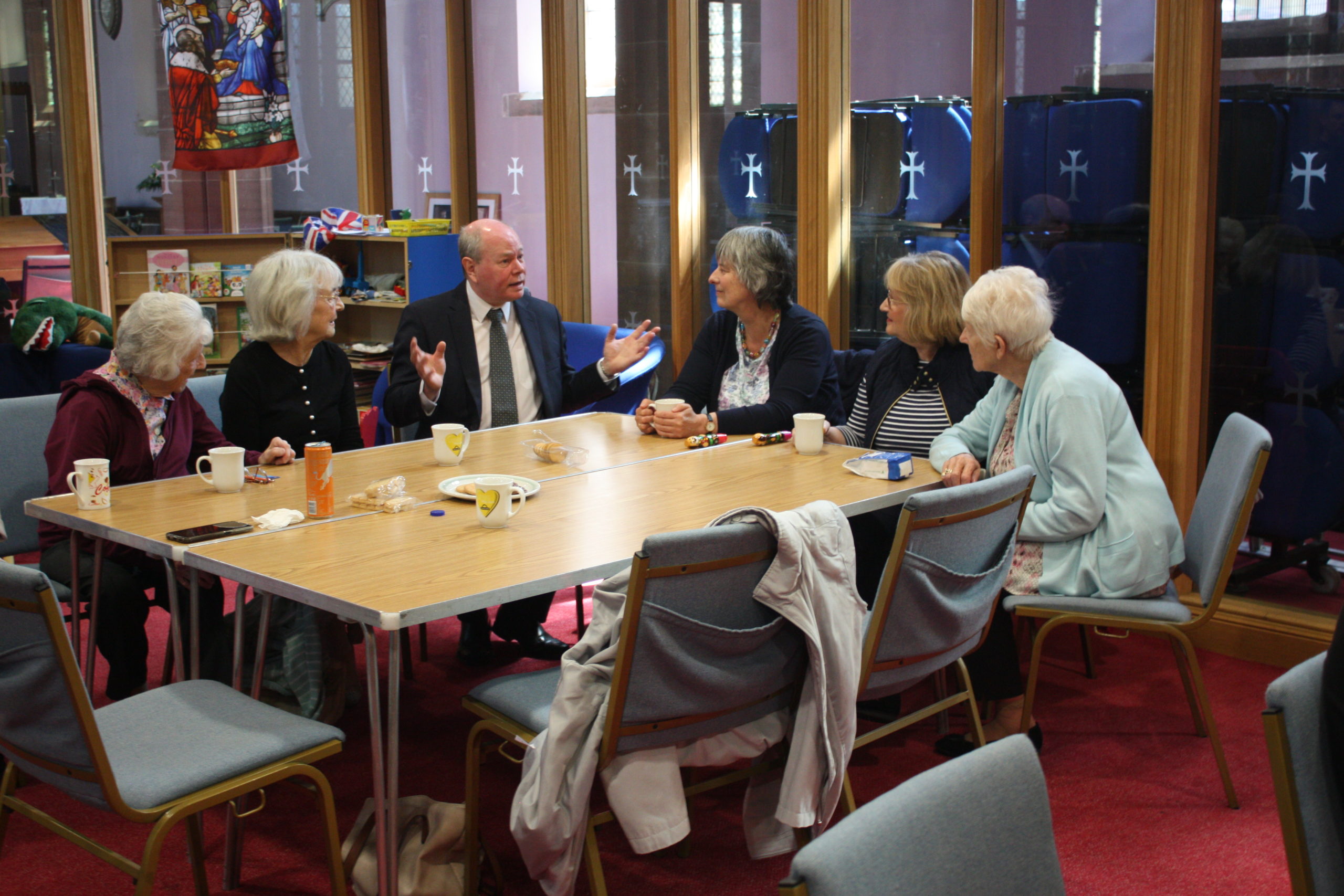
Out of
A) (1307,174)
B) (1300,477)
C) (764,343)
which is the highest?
(1307,174)

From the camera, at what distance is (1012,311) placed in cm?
314

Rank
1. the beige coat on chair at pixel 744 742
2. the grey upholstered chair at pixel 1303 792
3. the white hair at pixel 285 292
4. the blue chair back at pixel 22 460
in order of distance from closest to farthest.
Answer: the grey upholstered chair at pixel 1303 792
the beige coat on chair at pixel 744 742
the blue chair back at pixel 22 460
the white hair at pixel 285 292

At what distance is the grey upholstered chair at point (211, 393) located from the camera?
3.81 metres

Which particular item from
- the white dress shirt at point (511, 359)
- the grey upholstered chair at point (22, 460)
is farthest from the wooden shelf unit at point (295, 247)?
the grey upholstered chair at point (22, 460)

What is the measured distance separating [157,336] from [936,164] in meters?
2.91

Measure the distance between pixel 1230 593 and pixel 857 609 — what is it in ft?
7.48

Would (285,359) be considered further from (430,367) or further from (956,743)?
(956,743)

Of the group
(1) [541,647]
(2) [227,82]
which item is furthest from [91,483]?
(2) [227,82]

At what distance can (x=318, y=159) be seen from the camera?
23.2 feet

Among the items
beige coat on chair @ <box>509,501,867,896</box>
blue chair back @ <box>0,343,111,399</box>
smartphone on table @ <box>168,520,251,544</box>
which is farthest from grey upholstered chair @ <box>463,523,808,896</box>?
blue chair back @ <box>0,343,111,399</box>

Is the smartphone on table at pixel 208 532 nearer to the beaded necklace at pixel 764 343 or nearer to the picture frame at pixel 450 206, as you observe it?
the beaded necklace at pixel 764 343

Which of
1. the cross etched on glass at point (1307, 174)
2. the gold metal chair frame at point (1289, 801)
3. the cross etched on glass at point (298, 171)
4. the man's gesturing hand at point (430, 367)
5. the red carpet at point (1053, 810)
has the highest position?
the cross etched on glass at point (298, 171)

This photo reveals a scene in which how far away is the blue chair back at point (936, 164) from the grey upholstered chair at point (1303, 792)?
344cm

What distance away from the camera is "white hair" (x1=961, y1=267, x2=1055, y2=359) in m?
3.14
